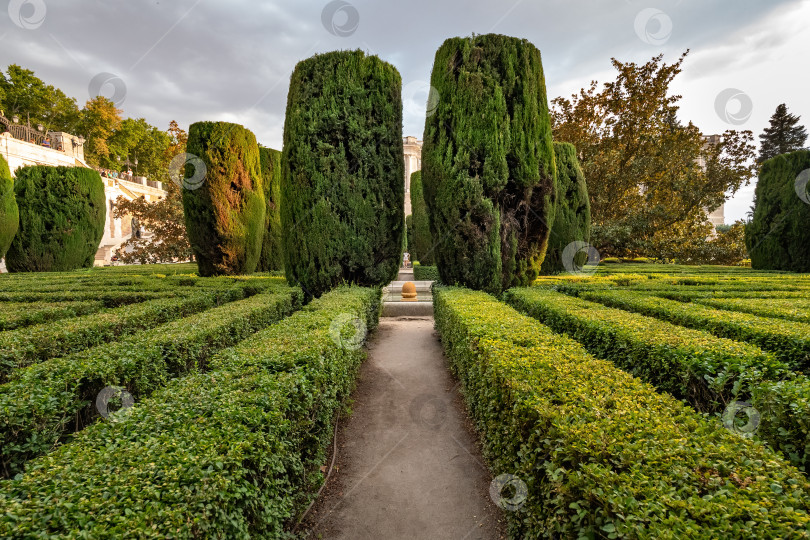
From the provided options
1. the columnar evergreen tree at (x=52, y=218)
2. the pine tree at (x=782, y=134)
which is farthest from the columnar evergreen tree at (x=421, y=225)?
the pine tree at (x=782, y=134)

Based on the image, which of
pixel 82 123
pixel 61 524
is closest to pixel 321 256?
pixel 61 524

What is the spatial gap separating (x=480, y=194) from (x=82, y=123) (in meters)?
47.7

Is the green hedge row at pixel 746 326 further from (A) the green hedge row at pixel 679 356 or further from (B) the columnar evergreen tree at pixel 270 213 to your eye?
(B) the columnar evergreen tree at pixel 270 213

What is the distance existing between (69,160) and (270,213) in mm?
25224

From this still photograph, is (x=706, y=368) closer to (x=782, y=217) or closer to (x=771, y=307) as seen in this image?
(x=771, y=307)

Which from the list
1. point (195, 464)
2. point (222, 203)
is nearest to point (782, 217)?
point (195, 464)

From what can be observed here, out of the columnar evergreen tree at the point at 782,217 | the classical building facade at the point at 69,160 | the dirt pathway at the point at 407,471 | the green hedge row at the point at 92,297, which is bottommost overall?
the dirt pathway at the point at 407,471

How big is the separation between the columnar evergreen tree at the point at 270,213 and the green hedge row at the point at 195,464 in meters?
12.1

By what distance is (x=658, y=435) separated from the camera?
175 centimetres

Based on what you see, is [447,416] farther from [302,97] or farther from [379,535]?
[302,97]

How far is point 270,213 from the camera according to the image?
567 inches

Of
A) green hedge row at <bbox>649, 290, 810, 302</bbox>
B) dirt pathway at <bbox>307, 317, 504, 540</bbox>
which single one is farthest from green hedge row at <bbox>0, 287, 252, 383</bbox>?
green hedge row at <bbox>649, 290, 810, 302</bbox>

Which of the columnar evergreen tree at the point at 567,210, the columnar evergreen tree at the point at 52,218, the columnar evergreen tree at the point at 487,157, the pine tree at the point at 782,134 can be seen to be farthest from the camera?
the pine tree at the point at 782,134

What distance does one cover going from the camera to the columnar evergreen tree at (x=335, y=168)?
8.41 meters
